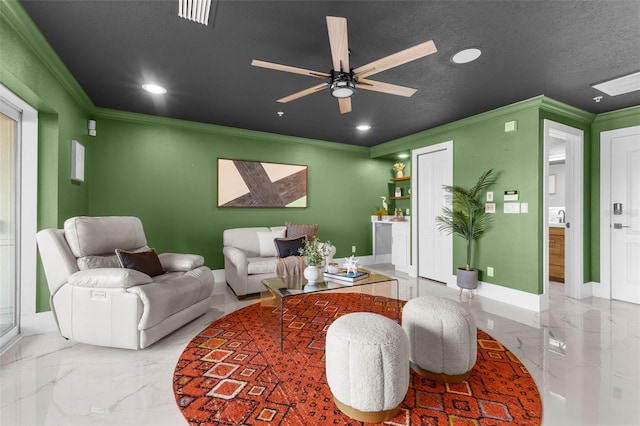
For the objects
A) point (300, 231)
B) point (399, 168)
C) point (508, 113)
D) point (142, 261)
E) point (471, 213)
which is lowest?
point (142, 261)

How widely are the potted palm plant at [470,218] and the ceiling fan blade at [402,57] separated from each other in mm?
2409

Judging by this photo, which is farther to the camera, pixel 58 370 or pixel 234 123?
pixel 234 123

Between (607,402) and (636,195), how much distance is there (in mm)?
3201

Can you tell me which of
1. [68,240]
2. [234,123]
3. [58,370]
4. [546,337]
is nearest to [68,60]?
[68,240]

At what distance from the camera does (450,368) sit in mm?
1944

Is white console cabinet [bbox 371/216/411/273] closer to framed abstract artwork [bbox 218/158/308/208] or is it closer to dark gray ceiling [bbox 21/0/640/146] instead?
framed abstract artwork [bbox 218/158/308/208]

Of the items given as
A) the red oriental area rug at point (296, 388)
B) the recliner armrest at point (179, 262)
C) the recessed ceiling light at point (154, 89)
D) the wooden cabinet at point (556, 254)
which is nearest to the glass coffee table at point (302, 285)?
the red oriental area rug at point (296, 388)

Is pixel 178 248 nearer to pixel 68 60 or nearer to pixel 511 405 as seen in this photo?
pixel 68 60

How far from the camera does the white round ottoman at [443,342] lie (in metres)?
1.93

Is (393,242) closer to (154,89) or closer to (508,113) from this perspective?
(508,113)

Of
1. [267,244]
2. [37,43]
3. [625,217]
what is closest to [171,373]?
[267,244]

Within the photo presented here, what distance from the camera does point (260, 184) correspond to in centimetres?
499

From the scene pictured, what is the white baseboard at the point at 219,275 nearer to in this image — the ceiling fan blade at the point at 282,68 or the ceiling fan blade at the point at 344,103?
the ceiling fan blade at the point at 344,103

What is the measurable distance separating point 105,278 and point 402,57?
276 centimetres
